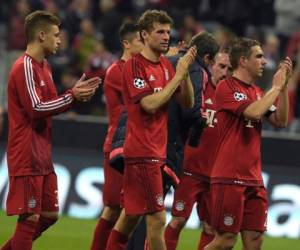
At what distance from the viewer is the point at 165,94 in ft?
29.2

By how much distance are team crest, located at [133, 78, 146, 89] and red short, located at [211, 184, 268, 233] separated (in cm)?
109

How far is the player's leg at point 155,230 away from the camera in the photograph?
910 cm

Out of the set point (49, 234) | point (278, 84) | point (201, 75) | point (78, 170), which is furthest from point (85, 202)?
point (278, 84)

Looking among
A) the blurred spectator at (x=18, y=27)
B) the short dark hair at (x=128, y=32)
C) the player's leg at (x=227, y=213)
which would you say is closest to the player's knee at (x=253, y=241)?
the player's leg at (x=227, y=213)

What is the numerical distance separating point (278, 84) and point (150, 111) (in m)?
1.08

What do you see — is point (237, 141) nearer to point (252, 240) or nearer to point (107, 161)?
point (252, 240)

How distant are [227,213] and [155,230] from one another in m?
0.64

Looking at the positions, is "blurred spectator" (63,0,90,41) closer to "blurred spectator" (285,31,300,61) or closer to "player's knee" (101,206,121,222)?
"blurred spectator" (285,31,300,61)

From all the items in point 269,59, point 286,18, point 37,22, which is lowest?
point 37,22

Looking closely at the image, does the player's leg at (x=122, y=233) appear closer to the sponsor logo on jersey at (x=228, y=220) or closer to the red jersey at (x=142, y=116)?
the red jersey at (x=142, y=116)

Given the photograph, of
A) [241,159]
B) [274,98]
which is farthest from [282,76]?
[241,159]

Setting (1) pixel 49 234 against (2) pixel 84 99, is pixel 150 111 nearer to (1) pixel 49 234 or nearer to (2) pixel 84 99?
(2) pixel 84 99

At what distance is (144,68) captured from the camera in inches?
360

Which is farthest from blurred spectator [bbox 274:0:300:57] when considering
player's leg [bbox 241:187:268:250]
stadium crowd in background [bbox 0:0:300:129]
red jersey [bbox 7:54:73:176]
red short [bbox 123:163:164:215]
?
red short [bbox 123:163:164:215]
